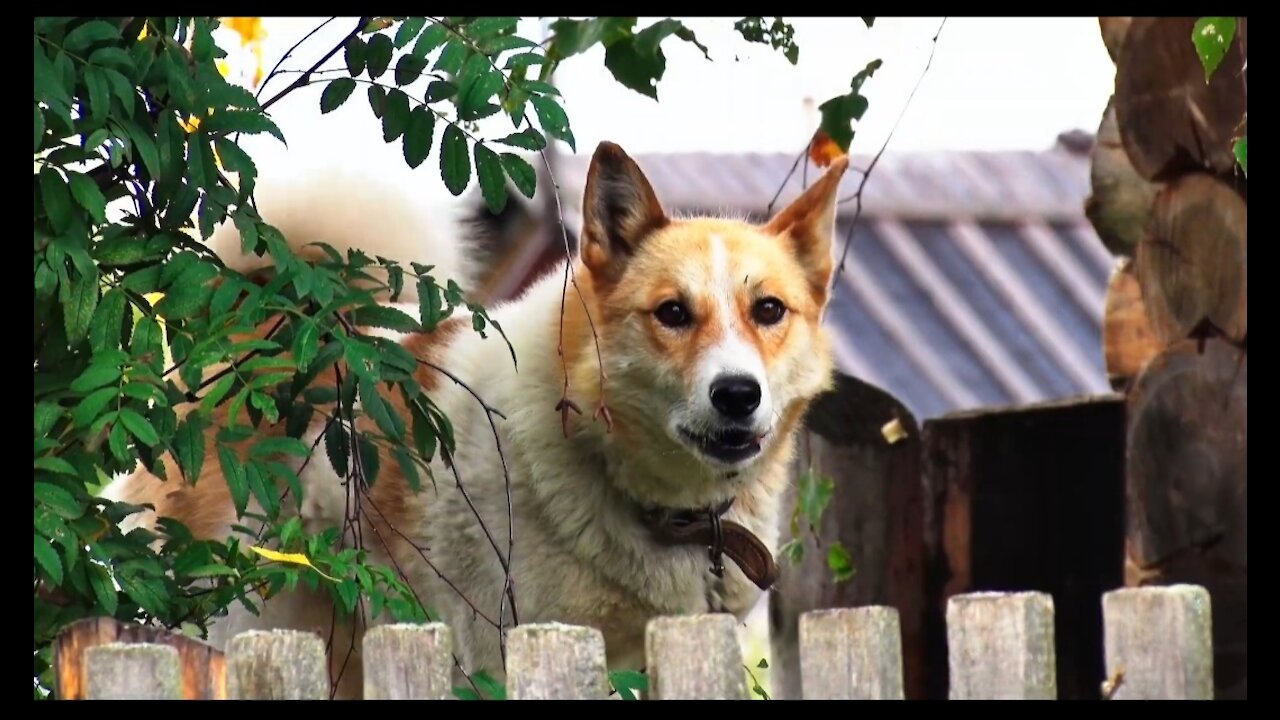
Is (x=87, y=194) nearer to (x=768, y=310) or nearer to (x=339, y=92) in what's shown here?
(x=339, y=92)

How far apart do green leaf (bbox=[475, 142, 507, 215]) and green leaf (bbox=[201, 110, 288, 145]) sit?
1.20 ft

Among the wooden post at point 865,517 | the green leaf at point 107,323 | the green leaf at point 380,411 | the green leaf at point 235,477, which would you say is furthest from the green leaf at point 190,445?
the wooden post at point 865,517

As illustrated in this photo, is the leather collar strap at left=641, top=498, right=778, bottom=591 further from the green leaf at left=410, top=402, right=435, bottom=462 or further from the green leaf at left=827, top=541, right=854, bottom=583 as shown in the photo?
the green leaf at left=827, top=541, right=854, bottom=583

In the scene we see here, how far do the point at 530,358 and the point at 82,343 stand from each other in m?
1.38

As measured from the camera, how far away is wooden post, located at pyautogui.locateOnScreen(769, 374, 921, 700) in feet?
16.5

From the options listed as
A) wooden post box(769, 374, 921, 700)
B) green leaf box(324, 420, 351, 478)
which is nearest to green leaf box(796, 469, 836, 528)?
wooden post box(769, 374, 921, 700)

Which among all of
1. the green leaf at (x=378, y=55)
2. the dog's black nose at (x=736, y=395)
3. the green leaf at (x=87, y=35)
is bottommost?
the dog's black nose at (x=736, y=395)

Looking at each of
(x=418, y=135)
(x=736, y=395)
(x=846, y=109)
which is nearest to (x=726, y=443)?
(x=736, y=395)

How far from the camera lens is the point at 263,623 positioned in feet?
12.7

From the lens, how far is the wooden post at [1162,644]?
216 cm

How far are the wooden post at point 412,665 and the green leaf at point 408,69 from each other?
3.69 feet

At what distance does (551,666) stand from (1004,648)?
0.58 metres

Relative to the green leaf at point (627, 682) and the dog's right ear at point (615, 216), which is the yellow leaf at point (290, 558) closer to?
the green leaf at point (627, 682)
